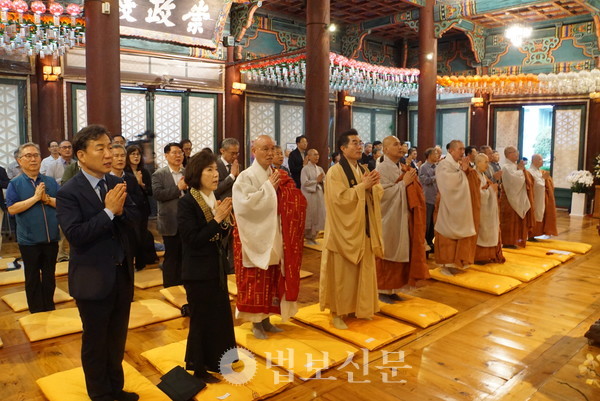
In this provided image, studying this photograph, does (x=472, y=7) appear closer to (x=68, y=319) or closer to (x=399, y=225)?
(x=399, y=225)

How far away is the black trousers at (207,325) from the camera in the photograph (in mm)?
2814

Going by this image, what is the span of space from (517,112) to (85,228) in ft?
38.3

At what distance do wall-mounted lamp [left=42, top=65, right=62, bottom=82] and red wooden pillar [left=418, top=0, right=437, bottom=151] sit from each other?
266 inches

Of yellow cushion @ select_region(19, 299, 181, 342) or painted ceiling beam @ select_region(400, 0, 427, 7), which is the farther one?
painted ceiling beam @ select_region(400, 0, 427, 7)

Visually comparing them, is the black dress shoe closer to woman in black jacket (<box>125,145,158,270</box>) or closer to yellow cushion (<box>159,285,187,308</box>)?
yellow cushion (<box>159,285,187,308</box>)

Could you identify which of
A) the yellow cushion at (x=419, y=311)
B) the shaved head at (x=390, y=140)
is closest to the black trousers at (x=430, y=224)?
the yellow cushion at (x=419, y=311)

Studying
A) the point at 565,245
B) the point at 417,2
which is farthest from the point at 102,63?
the point at 417,2

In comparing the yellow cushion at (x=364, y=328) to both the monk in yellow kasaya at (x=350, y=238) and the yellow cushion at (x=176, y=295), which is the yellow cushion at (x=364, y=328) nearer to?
the monk in yellow kasaya at (x=350, y=238)

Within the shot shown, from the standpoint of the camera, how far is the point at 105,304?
246 centimetres

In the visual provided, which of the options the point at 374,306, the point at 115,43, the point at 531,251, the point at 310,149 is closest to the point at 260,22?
the point at 310,149

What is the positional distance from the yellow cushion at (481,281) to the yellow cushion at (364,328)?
1437 millimetres

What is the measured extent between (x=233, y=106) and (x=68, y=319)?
696 centimetres

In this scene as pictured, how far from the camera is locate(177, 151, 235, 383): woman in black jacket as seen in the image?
2.77 metres

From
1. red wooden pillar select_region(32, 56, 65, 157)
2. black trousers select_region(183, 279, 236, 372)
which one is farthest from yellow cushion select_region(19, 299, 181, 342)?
red wooden pillar select_region(32, 56, 65, 157)
